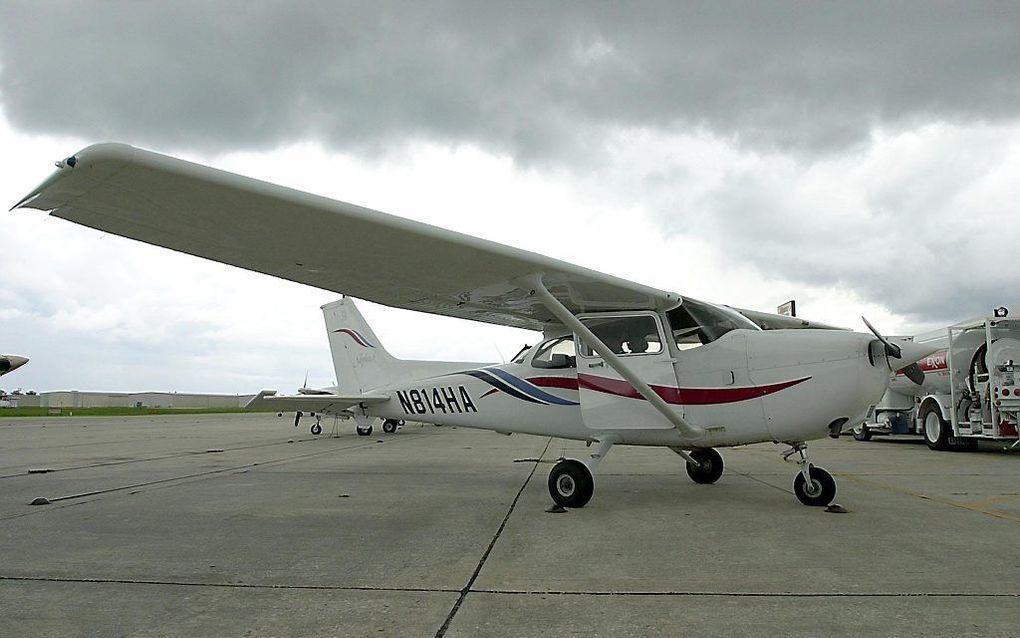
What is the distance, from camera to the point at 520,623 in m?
2.92

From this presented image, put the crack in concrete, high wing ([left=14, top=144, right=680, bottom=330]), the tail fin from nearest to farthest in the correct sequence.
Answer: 1. the crack in concrete
2. high wing ([left=14, top=144, right=680, bottom=330])
3. the tail fin

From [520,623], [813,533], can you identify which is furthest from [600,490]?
[520,623]

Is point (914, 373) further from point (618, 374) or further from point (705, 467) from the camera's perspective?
point (618, 374)

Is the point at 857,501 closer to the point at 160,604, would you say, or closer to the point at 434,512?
the point at 434,512

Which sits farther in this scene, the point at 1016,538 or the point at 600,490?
the point at 600,490

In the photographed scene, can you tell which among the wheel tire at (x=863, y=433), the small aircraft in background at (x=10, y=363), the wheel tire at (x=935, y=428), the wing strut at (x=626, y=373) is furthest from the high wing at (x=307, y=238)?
the small aircraft in background at (x=10, y=363)

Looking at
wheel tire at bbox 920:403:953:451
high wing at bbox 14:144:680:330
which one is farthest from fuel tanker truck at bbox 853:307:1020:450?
high wing at bbox 14:144:680:330

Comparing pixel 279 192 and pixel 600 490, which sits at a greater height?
pixel 279 192

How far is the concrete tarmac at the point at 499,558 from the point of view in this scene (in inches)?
117

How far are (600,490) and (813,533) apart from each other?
2858mm

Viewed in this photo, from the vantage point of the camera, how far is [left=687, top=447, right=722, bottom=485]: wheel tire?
7.98m

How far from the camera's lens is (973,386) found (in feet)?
44.1

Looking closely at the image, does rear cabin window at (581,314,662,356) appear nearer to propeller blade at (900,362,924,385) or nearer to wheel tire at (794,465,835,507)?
wheel tire at (794,465,835,507)

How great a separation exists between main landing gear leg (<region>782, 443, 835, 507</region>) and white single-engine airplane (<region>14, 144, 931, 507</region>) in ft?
0.05
